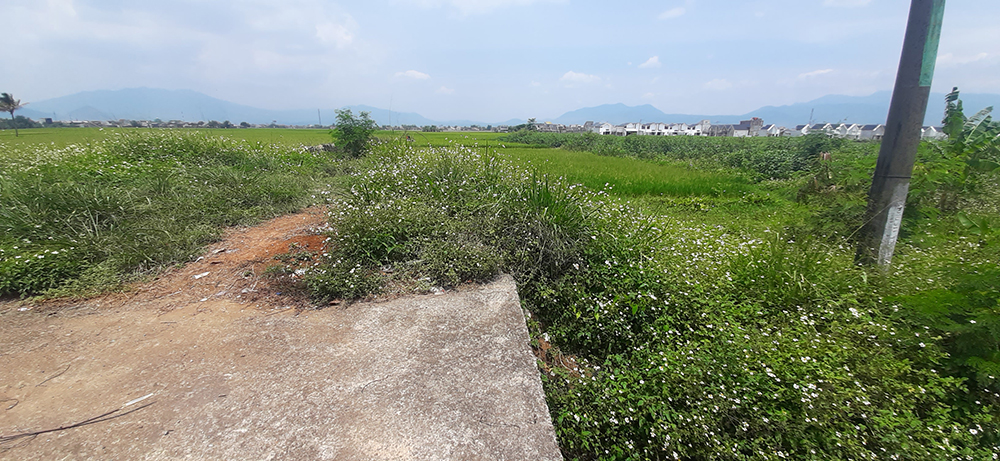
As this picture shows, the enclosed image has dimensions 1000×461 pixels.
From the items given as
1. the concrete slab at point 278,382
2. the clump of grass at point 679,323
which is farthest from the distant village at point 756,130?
the concrete slab at point 278,382

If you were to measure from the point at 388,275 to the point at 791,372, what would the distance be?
10.5 feet

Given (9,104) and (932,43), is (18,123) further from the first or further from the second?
(932,43)

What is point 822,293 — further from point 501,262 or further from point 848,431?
point 501,262

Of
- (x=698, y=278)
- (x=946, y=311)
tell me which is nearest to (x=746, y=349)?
(x=698, y=278)

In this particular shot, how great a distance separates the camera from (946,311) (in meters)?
2.44

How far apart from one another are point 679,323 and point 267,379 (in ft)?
9.82

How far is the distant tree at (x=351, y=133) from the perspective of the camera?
10.7 meters

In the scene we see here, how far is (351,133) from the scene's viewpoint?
10.8 meters

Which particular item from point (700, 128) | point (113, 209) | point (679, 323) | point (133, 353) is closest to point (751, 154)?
point (679, 323)

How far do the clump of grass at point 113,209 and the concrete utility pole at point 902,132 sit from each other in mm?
6904

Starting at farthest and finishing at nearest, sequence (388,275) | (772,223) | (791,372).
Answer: (772,223) < (388,275) < (791,372)

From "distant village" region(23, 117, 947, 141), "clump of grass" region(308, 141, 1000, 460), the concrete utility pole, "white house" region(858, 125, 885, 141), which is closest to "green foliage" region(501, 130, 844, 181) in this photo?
"distant village" region(23, 117, 947, 141)

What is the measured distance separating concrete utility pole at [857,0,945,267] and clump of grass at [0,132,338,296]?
22.6 ft

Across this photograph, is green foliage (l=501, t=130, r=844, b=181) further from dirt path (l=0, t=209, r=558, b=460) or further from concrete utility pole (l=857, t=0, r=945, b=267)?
dirt path (l=0, t=209, r=558, b=460)
